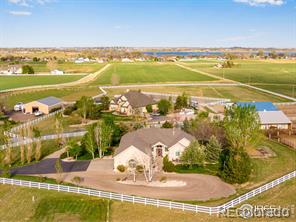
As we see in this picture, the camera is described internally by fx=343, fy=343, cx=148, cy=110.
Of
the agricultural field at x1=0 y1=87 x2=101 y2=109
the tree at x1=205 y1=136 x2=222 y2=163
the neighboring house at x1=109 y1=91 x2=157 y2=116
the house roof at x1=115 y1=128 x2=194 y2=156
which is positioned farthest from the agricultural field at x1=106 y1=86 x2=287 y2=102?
the tree at x1=205 y1=136 x2=222 y2=163

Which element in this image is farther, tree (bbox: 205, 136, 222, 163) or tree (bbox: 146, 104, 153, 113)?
tree (bbox: 146, 104, 153, 113)

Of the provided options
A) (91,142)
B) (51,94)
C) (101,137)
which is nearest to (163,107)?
(101,137)

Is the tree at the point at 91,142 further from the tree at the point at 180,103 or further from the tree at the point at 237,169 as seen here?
the tree at the point at 180,103

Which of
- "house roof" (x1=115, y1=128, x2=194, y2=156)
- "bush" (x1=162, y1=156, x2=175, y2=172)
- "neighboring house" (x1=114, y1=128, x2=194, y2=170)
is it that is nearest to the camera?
"bush" (x1=162, y1=156, x2=175, y2=172)

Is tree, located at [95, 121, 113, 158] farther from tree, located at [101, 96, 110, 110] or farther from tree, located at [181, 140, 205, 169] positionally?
tree, located at [101, 96, 110, 110]

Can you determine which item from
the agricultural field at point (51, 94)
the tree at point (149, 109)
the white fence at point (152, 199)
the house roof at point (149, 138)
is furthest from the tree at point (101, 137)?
the agricultural field at point (51, 94)
